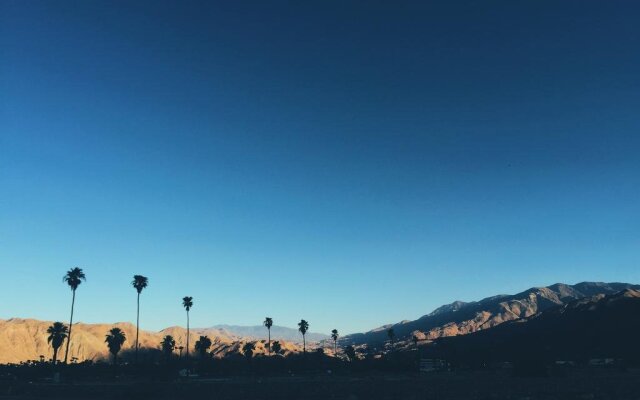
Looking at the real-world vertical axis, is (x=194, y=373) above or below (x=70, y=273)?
below

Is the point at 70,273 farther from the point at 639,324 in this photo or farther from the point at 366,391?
the point at 639,324

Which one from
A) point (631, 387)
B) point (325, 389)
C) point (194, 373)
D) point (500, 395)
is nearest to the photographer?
point (500, 395)

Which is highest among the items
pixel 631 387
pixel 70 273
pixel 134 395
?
pixel 70 273

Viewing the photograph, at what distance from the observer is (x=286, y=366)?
504ft

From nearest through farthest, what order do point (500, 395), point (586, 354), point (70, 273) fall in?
point (500, 395) → point (70, 273) → point (586, 354)

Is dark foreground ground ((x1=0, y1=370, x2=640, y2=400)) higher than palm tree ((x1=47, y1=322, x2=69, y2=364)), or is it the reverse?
palm tree ((x1=47, y1=322, x2=69, y2=364))

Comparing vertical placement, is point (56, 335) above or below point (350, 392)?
above

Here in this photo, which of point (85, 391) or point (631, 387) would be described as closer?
point (631, 387)

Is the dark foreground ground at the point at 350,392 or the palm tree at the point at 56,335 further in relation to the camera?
the palm tree at the point at 56,335

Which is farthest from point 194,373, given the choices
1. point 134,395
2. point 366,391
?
point 366,391

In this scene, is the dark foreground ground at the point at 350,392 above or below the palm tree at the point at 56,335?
below

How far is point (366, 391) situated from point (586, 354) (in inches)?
5889

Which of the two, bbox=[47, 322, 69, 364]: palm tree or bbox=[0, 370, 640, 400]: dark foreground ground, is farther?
bbox=[47, 322, 69, 364]: palm tree

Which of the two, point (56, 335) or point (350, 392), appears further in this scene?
point (56, 335)
